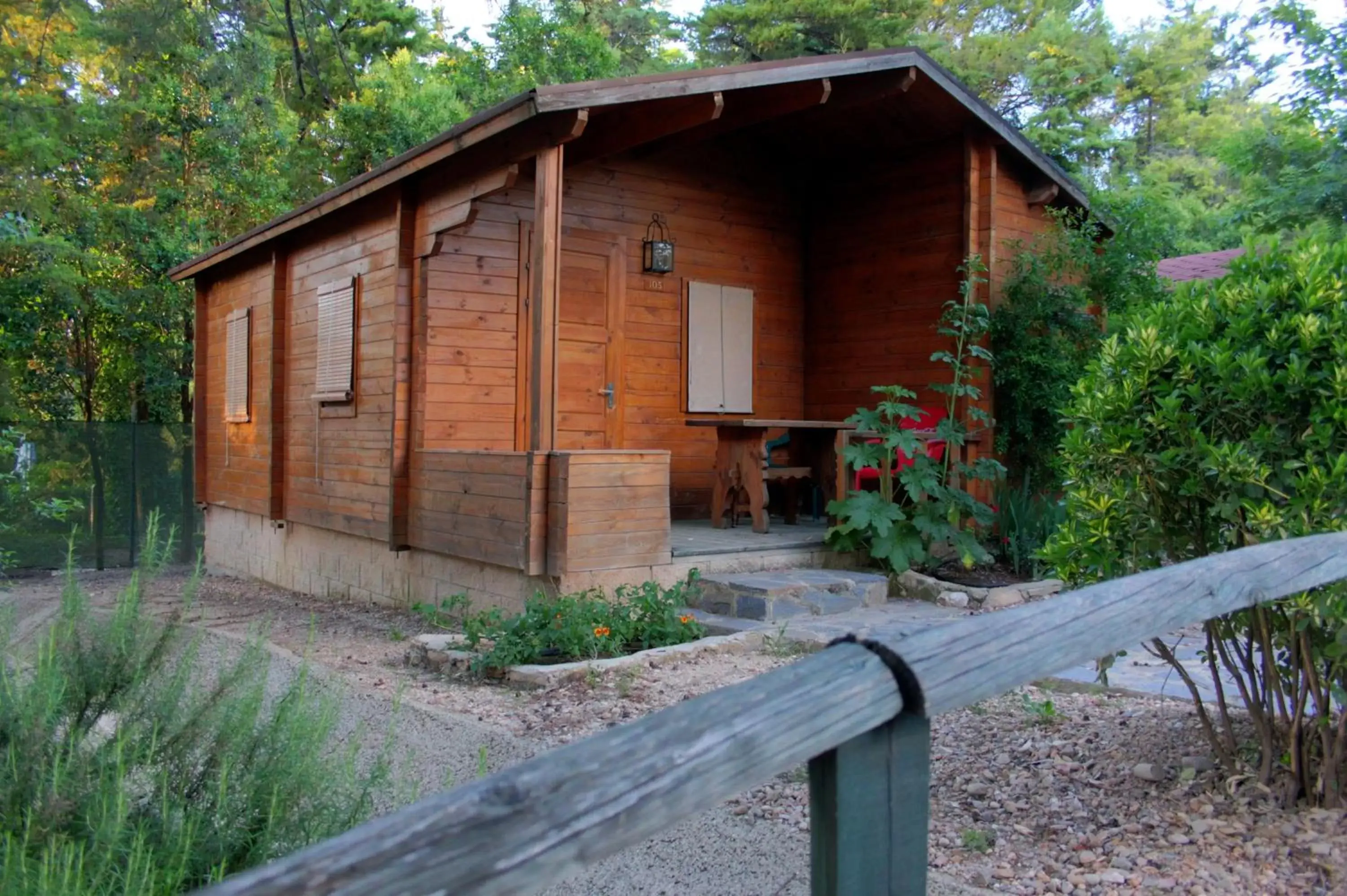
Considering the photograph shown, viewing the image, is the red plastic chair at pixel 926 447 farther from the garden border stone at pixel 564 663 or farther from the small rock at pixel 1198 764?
the small rock at pixel 1198 764

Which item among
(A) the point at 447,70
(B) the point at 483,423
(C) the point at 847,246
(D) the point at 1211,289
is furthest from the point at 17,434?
(A) the point at 447,70

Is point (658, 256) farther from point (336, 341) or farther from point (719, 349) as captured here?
point (336, 341)

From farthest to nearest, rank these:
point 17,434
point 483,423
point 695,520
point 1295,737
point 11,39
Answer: point 11,39, point 695,520, point 483,423, point 17,434, point 1295,737

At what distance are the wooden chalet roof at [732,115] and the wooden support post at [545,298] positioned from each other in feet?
0.74

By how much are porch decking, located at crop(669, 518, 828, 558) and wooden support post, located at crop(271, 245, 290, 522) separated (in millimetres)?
3930

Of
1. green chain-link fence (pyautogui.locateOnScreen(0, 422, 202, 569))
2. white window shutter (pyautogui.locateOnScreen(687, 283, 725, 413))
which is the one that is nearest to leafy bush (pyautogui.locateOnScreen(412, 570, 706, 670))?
white window shutter (pyautogui.locateOnScreen(687, 283, 725, 413))

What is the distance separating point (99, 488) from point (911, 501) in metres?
9.64

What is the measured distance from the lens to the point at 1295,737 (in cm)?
302

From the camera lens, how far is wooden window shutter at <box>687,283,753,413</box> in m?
9.45

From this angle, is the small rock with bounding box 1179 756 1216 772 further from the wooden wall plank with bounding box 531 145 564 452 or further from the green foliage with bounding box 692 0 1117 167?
the green foliage with bounding box 692 0 1117 167

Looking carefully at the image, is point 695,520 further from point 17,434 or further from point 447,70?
point 447,70

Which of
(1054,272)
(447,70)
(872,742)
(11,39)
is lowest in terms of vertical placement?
(872,742)

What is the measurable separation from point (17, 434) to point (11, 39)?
9.48 m

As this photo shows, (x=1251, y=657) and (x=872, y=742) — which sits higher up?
(x=872, y=742)
